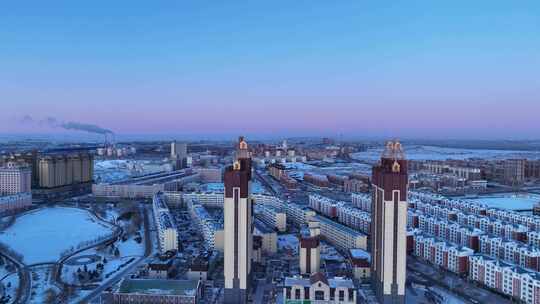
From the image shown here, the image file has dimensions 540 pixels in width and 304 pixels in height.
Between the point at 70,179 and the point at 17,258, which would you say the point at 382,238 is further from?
the point at 70,179

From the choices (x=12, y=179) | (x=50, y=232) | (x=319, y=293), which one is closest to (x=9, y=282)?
(x=50, y=232)

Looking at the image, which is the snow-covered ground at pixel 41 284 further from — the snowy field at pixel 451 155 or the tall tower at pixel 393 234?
the snowy field at pixel 451 155

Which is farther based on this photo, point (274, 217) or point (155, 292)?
point (274, 217)

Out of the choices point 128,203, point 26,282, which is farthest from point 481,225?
point 128,203

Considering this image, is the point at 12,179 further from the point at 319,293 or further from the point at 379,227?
the point at 379,227

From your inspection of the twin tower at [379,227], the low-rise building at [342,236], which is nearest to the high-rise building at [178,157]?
the low-rise building at [342,236]

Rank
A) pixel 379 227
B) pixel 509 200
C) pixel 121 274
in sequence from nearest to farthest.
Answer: pixel 379 227, pixel 121 274, pixel 509 200

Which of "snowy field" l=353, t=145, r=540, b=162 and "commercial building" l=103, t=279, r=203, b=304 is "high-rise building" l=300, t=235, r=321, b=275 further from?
"snowy field" l=353, t=145, r=540, b=162
